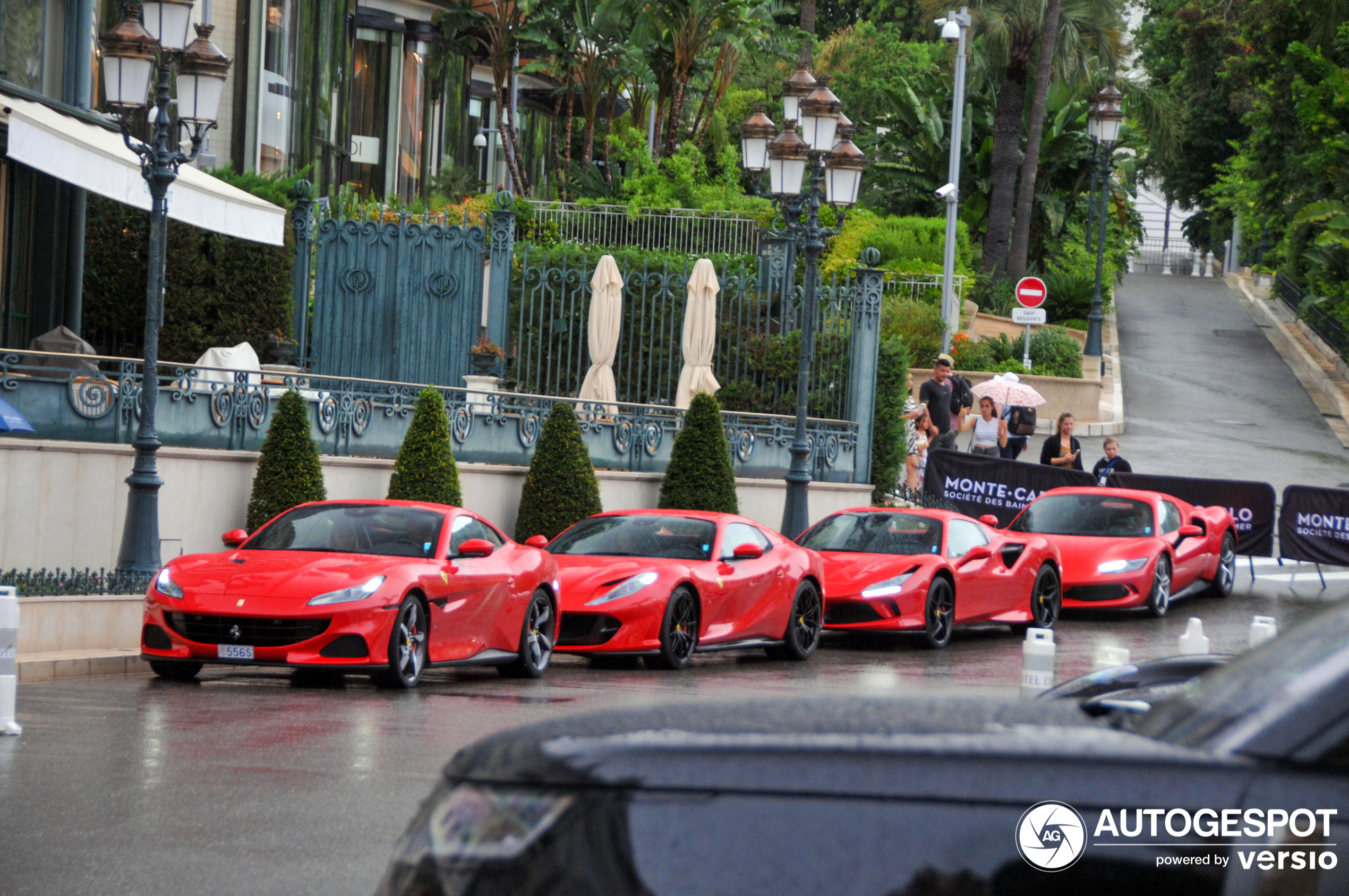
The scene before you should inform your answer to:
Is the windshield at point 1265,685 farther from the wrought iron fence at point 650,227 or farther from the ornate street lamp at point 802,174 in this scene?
the wrought iron fence at point 650,227

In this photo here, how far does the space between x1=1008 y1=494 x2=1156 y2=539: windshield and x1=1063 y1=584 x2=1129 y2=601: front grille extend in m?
0.78

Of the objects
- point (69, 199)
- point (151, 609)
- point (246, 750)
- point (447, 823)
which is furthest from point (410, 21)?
point (447, 823)

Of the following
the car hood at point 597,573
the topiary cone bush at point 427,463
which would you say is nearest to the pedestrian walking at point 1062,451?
the topiary cone bush at point 427,463

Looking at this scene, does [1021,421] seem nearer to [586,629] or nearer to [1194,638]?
[586,629]

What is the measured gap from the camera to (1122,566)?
1903cm

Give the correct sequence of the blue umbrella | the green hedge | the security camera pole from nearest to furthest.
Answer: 1. the blue umbrella
2. the green hedge
3. the security camera pole

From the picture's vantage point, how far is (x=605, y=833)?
2.35 m

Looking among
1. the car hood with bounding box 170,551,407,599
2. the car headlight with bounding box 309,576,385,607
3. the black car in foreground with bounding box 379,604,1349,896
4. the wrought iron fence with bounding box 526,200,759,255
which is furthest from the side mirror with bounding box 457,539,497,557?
the wrought iron fence with bounding box 526,200,759,255

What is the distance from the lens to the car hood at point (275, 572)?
11.3 m

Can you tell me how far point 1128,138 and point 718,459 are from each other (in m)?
34.8

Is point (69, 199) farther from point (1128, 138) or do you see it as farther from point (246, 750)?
point (1128, 138)

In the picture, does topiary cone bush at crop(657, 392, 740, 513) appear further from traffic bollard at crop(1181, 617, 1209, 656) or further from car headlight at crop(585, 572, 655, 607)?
traffic bollard at crop(1181, 617, 1209, 656)

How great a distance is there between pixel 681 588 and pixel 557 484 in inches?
206

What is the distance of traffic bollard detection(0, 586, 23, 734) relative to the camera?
29.3ft
